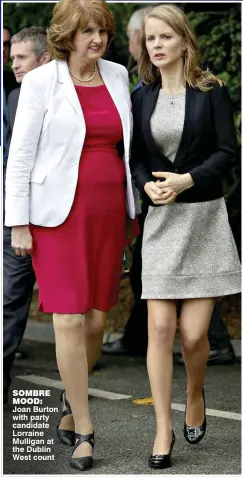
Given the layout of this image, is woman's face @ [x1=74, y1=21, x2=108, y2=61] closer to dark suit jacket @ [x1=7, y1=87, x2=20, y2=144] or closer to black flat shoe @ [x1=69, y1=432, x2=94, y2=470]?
dark suit jacket @ [x1=7, y1=87, x2=20, y2=144]

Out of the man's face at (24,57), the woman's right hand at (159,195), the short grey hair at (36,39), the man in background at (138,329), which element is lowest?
the man in background at (138,329)

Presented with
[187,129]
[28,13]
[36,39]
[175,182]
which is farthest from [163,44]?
[28,13]

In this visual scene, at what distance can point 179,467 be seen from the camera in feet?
17.5

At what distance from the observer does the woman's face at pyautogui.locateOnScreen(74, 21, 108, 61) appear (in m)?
5.41

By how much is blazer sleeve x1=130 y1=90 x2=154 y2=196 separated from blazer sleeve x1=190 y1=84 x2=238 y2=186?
0.24m

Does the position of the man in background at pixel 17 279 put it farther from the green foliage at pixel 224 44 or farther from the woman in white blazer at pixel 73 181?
the green foliage at pixel 224 44

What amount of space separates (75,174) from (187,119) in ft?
1.82

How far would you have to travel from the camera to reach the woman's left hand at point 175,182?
5398mm

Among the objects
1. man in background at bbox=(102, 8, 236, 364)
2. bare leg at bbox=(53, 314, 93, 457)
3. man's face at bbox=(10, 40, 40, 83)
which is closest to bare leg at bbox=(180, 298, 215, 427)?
bare leg at bbox=(53, 314, 93, 457)

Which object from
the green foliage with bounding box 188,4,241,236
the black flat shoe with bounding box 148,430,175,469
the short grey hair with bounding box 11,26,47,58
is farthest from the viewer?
the green foliage with bounding box 188,4,241,236

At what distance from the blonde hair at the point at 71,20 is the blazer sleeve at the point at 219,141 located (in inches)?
22.8

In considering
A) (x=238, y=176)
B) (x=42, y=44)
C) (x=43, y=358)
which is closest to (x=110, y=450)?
(x=42, y=44)

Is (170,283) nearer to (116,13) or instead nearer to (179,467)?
(179,467)

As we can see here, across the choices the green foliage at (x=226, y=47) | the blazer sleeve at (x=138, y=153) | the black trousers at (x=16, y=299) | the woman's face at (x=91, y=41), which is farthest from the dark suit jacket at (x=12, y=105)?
the green foliage at (x=226, y=47)
